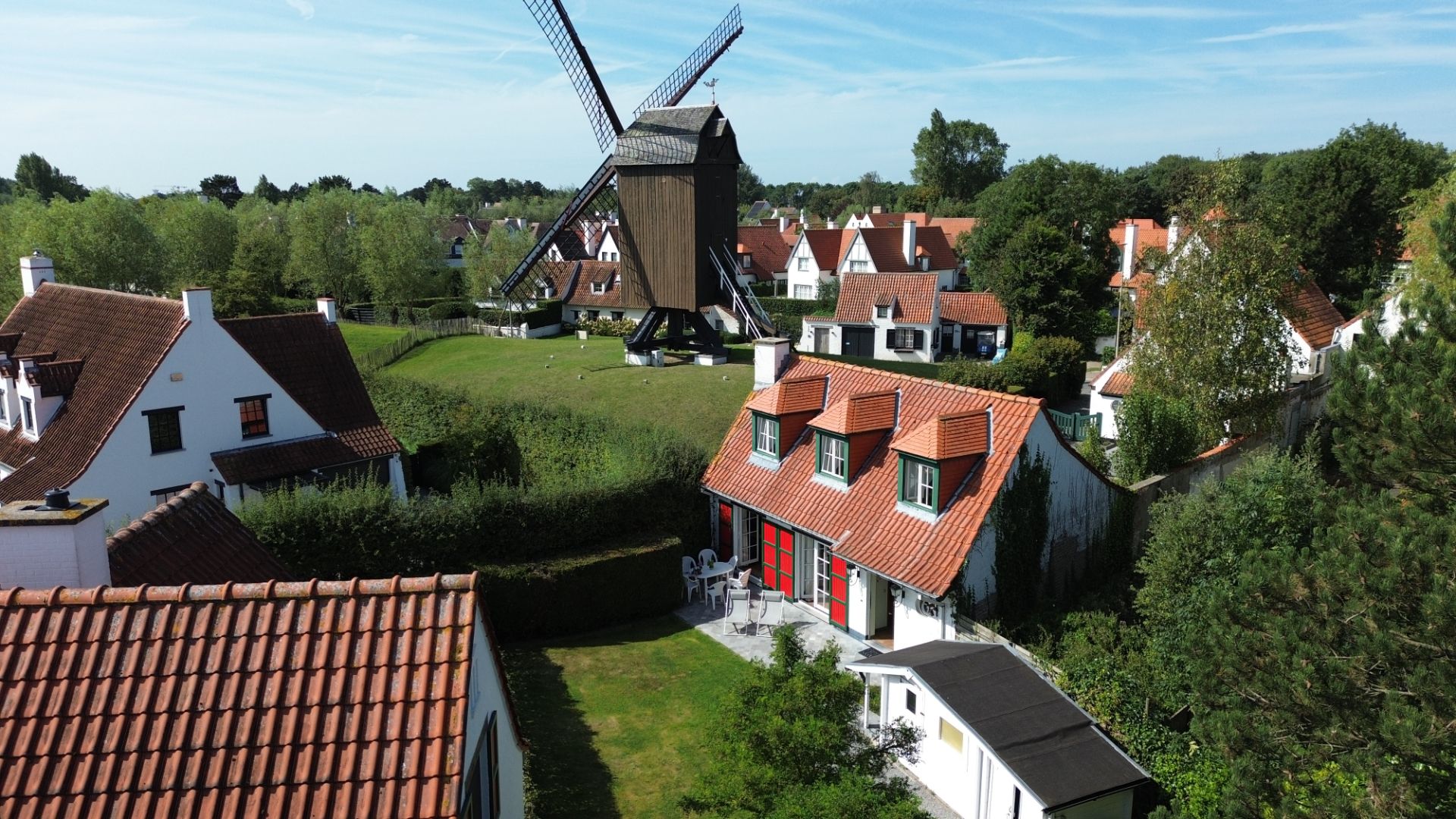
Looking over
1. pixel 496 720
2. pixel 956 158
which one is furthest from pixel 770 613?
pixel 956 158

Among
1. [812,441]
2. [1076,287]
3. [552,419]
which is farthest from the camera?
[1076,287]

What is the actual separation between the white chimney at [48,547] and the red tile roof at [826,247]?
57976 mm

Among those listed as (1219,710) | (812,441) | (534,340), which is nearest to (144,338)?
(812,441)

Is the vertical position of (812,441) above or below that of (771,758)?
above

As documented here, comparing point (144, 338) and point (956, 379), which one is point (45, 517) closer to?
point (144, 338)

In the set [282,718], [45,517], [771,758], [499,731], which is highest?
[45,517]

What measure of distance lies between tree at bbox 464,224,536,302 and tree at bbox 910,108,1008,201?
53.8 meters

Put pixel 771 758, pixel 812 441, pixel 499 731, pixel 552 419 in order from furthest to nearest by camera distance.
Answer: pixel 552 419, pixel 812 441, pixel 771 758, pixel 499 731

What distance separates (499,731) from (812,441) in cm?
1409

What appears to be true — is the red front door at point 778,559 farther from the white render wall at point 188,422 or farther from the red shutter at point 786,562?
the white render wall at point 188,422

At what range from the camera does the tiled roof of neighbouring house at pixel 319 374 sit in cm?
2488

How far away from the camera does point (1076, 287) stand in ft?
152

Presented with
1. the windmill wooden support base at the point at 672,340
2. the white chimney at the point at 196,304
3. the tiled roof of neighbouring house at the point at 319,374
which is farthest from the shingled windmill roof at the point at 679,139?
the white chimney at the point at 196,304

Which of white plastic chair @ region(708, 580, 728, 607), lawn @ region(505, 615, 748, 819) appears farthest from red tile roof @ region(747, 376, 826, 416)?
lawn @ region(505, 615, 748, 819)
